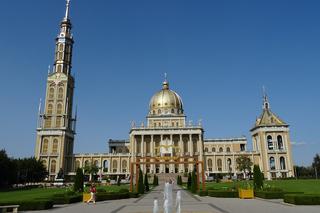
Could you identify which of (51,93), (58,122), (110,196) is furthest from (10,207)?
(51,93)

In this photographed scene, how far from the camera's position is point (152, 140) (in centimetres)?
10044

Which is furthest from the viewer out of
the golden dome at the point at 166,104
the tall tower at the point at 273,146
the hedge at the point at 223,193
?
the golden dome at the point at 166,104

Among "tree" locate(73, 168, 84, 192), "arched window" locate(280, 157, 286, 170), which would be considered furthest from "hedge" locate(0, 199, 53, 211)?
"arched window" locate(280, 157, 286, 170)

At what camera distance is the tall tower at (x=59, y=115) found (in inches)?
3767

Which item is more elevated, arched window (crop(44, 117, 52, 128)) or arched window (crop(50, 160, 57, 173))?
arched window (crop(44, 117, 52, 128))

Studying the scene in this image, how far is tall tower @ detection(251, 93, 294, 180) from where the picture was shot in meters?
93.1

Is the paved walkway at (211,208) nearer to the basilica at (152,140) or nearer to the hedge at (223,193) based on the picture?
the hedge at (223,193)

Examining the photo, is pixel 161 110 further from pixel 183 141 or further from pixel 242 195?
pixel 242 195

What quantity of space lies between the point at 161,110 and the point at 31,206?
292 feet

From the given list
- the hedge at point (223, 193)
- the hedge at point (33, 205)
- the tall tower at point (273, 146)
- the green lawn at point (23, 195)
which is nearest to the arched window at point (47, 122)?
the green lawn at point (23, 195)

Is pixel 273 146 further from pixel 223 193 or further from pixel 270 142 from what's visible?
pixel 223 193

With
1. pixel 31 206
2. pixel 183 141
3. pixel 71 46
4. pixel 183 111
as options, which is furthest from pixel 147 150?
pixel 31 206

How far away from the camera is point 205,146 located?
4503 inches

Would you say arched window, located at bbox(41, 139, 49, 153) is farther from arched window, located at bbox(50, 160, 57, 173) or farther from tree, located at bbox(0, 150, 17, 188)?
tree, located at bbox(0, 150, 17, 188)
